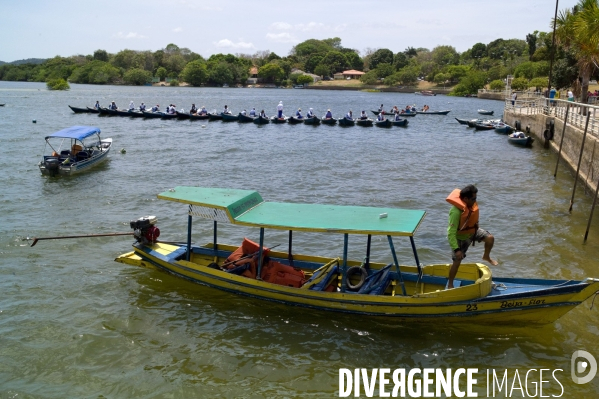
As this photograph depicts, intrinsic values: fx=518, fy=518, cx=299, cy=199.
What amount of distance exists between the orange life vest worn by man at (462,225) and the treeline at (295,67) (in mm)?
98715

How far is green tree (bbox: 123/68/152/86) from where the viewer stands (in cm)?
13400

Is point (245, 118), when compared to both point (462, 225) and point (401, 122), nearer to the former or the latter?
point (401, 122)

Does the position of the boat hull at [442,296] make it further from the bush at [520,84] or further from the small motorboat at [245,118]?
the bush at [520,84]

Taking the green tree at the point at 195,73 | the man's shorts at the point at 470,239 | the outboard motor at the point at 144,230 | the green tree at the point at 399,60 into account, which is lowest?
the outboard motor at the point at 144,230

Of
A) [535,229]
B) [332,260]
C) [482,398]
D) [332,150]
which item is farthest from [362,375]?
[332,150]

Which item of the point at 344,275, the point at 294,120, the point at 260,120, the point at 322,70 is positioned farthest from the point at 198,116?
the point at 322,70

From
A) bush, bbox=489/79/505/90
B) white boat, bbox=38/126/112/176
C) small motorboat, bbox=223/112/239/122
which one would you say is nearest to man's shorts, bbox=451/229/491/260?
white boat, bbox=38/126/112/176

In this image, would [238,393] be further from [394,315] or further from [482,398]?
[482,398]

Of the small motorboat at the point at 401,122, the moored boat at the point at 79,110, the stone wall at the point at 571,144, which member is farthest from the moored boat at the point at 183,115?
the stone wall at the point at 571,144

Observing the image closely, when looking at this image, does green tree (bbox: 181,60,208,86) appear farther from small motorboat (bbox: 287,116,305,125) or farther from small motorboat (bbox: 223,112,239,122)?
small motorboat (bbox: 287,116,305,125)

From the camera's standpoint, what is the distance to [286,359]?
8.84 m

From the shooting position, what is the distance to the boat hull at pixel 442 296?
859 centimetres

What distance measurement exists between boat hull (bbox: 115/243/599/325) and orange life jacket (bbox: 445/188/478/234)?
0.79 metres

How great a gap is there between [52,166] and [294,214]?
1663 cm
